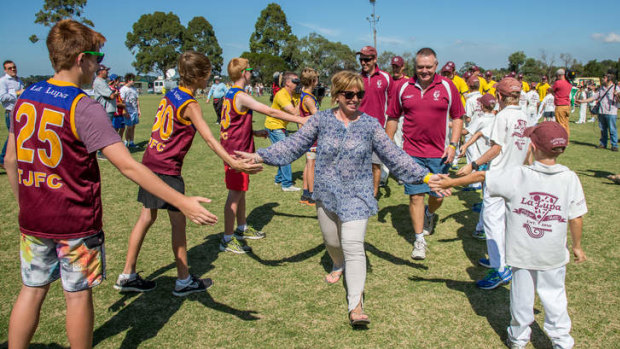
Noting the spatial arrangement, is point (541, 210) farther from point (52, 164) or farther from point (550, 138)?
point (52, 164)

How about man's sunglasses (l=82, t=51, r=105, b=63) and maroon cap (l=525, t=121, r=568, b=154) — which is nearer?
man's sunglasses (l=82, t=51, r=105, b=63)

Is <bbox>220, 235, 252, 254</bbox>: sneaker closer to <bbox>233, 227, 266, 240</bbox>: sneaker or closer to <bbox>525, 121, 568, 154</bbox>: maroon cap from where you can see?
<bbox>233, 227, 266, 240</bbox>: sneaker

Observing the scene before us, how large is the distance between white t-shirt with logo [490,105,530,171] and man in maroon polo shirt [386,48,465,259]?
0.56 m

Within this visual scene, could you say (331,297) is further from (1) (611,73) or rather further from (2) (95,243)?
(1) (611,73)

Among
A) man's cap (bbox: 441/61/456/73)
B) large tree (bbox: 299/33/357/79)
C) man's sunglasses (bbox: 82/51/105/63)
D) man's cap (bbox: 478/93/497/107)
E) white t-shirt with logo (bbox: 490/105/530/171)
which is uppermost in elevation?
large tree (bbox: 299/33/357/79)

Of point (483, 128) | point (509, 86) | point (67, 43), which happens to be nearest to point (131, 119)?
point (483, 128)

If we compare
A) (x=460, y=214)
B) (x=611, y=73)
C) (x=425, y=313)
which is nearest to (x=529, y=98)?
(x=611, y=73)

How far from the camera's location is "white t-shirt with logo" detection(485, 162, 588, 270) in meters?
2.81

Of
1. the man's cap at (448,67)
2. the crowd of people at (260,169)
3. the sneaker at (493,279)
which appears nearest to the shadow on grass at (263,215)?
the crowd of people at (260,169)

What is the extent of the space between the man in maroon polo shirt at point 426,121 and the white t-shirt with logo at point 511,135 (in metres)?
0.56

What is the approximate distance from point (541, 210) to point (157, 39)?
94764 millimetres

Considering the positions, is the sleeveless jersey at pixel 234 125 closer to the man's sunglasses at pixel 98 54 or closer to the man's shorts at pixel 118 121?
the man's sunglasses at pixel 98 54

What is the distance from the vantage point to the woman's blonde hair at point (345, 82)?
3.25 meters

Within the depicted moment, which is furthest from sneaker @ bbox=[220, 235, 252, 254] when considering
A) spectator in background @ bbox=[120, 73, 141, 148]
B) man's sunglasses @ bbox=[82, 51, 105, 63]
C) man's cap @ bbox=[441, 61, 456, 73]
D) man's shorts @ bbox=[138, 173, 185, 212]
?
spectator in background @ bbox=[120, 73, 141, 148]
